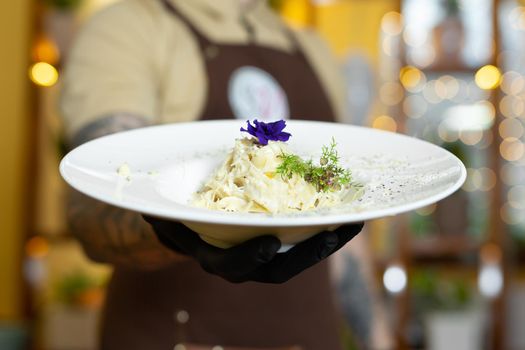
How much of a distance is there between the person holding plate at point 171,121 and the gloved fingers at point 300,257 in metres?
0.33

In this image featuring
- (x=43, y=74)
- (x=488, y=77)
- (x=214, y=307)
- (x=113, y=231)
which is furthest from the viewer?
(x=488, y=77)

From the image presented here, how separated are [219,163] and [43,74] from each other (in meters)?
2.68

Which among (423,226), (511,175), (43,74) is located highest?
(43,74)

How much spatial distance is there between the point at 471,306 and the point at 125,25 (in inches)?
103

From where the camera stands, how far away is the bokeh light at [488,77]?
363 cm

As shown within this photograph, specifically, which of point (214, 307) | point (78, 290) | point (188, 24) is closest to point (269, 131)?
point (214, 307)

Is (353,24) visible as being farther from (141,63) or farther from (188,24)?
(141,63)

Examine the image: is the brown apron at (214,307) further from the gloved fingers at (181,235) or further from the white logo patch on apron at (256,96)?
the gloved fingers at (181,235)

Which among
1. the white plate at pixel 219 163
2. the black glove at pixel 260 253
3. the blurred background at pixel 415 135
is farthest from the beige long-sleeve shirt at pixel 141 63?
the blurred background at pixel 415 135

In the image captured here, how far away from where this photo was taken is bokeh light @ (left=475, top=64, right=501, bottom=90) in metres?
3.63

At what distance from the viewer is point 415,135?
3.58m

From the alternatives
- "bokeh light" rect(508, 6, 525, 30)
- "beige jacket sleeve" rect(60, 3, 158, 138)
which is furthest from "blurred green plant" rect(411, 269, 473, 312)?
"beige jacket sleeve" rect(60, 3, 158, 138)

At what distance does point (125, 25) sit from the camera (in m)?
1.36

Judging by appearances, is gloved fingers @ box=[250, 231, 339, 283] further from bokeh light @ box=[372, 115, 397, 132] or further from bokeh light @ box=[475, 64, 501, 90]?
bokeh light @ box=[475, 64, 501, 90]
